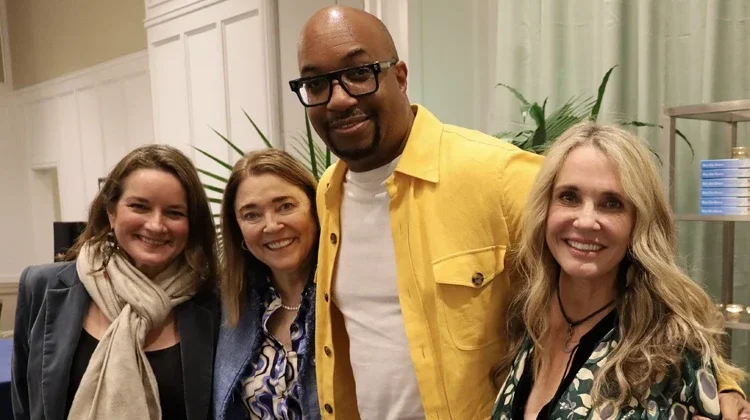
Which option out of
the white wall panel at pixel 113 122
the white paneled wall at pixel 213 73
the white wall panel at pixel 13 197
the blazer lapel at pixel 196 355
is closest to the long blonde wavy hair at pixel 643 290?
the blazer lapel at pixel 196 355

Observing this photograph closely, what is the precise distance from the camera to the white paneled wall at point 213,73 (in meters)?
3.08

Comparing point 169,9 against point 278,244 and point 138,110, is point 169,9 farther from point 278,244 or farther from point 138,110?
point 278,244

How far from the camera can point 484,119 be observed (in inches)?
107

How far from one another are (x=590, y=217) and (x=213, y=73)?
2772mm

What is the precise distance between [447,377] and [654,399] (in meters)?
0.41

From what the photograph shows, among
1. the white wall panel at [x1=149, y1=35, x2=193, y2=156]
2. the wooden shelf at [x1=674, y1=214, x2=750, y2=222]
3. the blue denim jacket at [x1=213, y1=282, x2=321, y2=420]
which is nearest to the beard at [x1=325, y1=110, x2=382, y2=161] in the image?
the blue denim jacket at [x1=213, y1=282, x2=321, y2=420]

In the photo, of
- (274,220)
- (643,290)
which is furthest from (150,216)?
(643,290)

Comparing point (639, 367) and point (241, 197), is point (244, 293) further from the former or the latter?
point (639, 367)

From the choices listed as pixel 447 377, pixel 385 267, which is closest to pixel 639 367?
pixel 447 377

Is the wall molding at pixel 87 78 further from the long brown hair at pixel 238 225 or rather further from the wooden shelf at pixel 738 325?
the wooden shelf at pixel 738 325

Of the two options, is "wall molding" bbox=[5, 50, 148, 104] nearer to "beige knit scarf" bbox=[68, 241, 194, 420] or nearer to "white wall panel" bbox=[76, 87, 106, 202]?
"white wall panel" bbox=[76, 87, 106, 202]

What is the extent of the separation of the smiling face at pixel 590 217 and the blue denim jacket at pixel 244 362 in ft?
2.34

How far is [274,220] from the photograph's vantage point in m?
1.52

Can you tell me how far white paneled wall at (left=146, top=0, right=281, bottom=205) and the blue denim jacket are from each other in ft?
5.46
